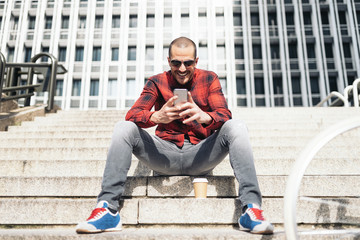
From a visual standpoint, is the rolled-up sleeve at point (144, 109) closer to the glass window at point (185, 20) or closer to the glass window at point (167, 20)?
the glass window at point (185, 20)

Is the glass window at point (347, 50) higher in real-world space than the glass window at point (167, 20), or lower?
lower

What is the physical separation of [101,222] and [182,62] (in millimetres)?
1182

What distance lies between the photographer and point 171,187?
→ 2.10 m

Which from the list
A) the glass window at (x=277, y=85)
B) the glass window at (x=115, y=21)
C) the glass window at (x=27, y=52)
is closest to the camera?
the glass window at (x=277, y=85)

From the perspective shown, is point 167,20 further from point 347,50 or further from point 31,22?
point 347,50

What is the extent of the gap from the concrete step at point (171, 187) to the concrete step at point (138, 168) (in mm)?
382

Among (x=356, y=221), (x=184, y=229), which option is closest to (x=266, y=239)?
(x=184, y=229)

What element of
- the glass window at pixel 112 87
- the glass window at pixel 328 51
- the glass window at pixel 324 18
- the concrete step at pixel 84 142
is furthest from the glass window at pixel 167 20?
the concrete step at pixel 84 142

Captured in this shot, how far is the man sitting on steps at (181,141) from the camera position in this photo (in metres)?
1.66

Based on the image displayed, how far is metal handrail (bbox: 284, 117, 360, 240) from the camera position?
106 cm

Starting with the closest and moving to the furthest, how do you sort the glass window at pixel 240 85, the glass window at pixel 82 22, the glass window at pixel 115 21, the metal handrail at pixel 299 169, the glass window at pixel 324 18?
the metal handrail at pixel 299 169, the glass window at pixel 240 85, the glass window at pixel 324 18, the glass window at pixel 115 21, the glass window at pixel 82 22

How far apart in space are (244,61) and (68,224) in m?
22.2

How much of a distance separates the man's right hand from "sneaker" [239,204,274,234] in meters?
0.72

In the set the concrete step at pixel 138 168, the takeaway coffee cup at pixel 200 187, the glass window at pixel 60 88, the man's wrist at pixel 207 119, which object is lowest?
the takeaway coffee cup at pixel 200 187
